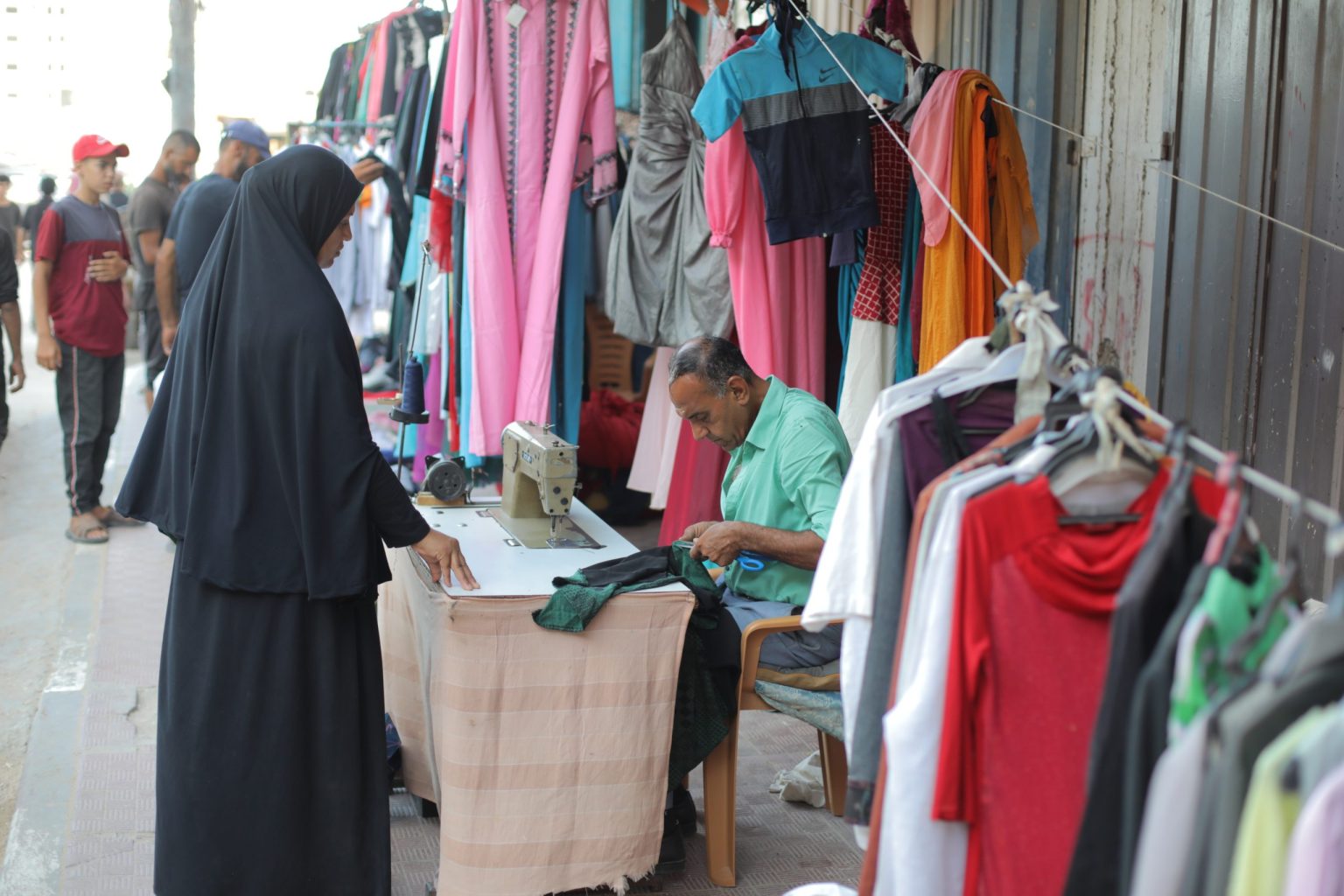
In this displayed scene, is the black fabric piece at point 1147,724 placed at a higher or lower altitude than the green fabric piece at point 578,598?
higher

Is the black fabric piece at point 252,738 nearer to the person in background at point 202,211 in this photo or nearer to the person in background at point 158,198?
the person in background at point 202,211

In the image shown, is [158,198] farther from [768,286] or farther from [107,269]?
[768,286]

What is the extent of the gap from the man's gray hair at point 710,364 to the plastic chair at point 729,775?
0.62 m

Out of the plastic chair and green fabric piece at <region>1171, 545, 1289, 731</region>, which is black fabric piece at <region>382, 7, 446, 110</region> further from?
green fabric piece at <region>1171, 545, 1289, 731</region>

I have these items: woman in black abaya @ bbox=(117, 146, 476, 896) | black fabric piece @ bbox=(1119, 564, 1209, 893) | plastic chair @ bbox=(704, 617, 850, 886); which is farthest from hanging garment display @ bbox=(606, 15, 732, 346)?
black fabric piece @ bbox=(1119, 564, 1209, 893)

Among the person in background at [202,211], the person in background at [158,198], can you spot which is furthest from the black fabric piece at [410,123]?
the person in background at [158,198]

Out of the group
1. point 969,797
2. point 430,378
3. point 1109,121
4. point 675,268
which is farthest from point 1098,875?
point 430,378

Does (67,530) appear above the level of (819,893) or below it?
below

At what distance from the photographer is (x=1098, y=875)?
5.04 ft

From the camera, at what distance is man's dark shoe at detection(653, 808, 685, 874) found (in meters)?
3.32

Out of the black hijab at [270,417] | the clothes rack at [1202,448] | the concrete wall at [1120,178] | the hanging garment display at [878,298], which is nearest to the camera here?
the clothes rack at [1202,448]

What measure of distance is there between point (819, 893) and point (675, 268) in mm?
3057

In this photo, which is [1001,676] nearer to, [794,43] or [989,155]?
[989,155]

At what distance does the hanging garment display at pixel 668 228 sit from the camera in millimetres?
4953
